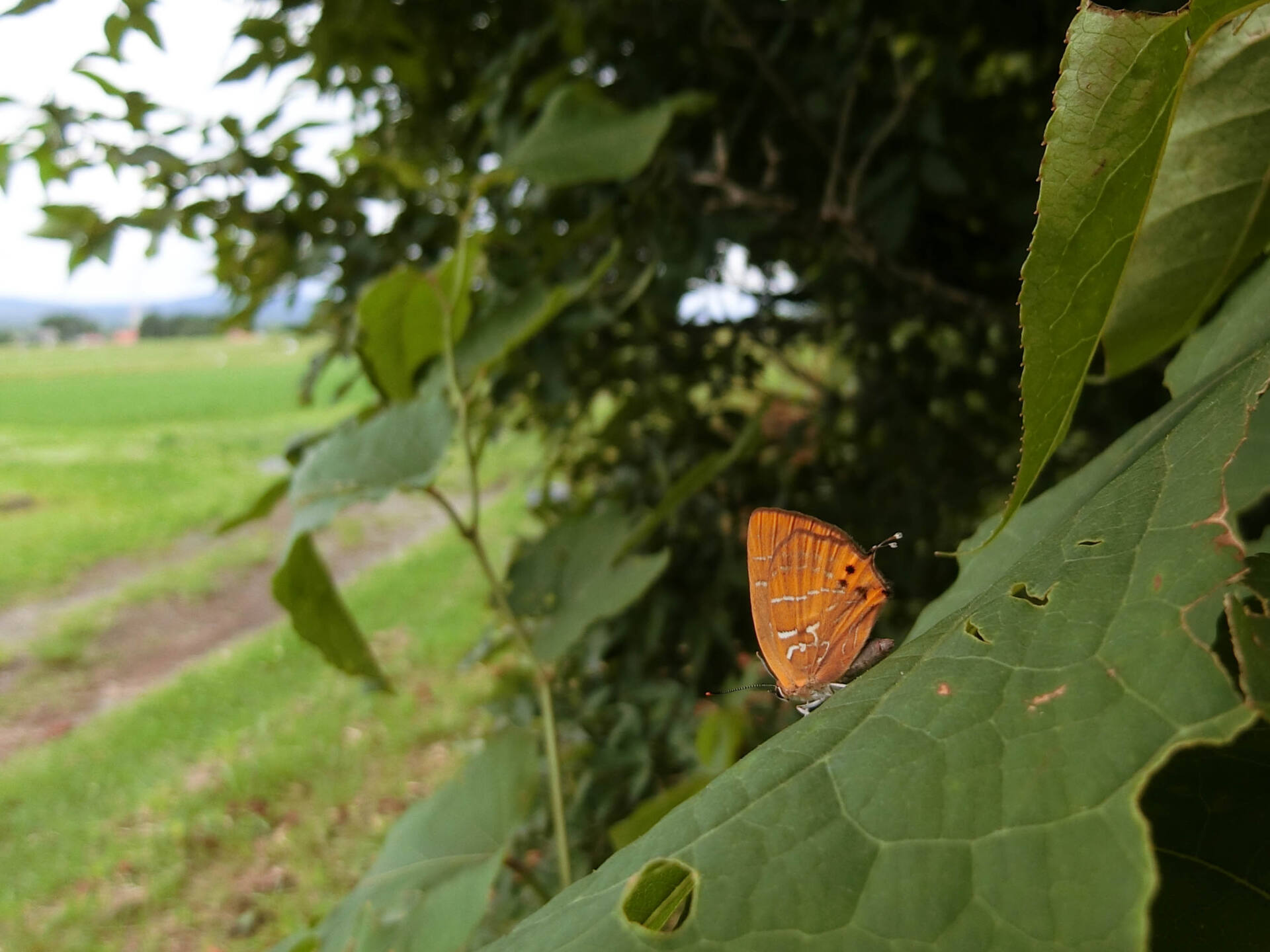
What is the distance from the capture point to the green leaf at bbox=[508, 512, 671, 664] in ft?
3.78

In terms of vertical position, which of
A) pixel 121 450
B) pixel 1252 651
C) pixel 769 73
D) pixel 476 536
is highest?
pixel 769 73

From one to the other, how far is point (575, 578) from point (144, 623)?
7246 mm

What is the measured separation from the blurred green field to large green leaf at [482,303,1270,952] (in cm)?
232

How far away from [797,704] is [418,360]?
721mm

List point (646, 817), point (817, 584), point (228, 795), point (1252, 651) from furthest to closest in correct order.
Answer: point (228, 795) → point (646, 817) → point (817, 584) → point (1252, 651)

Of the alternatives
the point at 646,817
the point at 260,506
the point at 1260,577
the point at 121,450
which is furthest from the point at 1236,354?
the point at 121,450

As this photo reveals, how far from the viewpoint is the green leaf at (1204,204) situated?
1.73 ft

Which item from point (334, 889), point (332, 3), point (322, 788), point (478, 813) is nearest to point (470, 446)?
point (478, 813)

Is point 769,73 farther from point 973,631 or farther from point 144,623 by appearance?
point 144,623

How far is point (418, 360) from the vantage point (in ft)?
4.09

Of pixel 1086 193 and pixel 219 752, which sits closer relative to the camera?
pixel 1086 193

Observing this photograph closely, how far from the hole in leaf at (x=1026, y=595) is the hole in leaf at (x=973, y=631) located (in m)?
0.02

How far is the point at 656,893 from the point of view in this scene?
371mm

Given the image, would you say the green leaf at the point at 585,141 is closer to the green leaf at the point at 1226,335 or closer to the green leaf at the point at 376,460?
the green leaf at the point at 376,460
